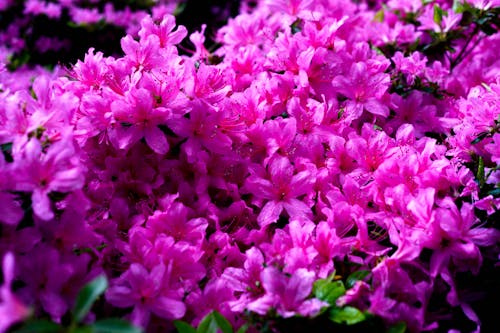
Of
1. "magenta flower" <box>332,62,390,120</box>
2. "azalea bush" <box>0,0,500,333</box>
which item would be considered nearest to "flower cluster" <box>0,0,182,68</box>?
"azalea bush" <box>0,0,500,333</box>

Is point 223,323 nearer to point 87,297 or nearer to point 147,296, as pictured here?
point 147,296

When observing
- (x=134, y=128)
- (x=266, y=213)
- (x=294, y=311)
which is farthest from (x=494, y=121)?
(x=134, y=128)

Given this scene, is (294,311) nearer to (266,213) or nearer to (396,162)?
(266,213)

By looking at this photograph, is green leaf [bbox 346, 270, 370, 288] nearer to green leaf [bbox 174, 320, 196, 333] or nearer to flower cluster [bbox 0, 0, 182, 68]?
green leaf [bbox 174, 320, 196, 333]

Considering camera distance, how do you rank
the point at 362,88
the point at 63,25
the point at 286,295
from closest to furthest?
the point at 286,295
the point at 362,88
the point at 63,25

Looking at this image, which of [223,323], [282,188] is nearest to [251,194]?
[282,188]

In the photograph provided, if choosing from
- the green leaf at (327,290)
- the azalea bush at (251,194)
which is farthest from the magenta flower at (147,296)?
the green leaf at (327,290)
